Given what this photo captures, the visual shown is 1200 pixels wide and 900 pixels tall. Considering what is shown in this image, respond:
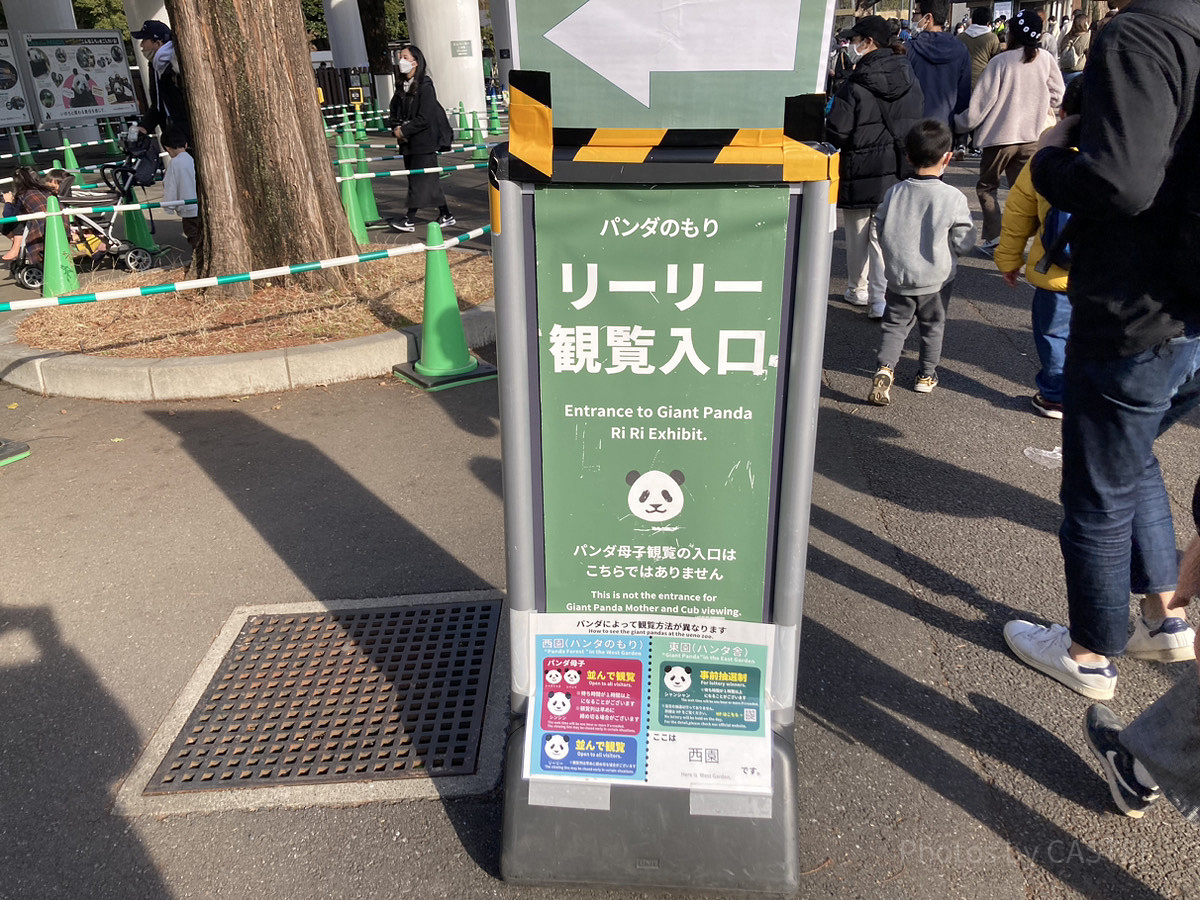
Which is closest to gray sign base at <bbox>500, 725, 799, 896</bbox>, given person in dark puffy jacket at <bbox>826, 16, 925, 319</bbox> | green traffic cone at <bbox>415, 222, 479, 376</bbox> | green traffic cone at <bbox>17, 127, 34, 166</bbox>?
green traffic cone at <bbox>415, 222, 479, 376</bbox>

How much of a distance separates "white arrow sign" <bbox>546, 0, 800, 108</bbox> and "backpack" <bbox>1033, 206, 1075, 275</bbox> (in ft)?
4.65

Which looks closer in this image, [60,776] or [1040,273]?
[60,776]

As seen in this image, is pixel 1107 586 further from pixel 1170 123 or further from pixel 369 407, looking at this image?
Answer: pixel 369 407

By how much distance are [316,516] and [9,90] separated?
18.7 meters

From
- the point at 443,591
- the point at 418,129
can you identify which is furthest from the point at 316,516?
the point at 418,129

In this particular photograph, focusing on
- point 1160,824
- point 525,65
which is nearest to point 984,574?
point 1160,824

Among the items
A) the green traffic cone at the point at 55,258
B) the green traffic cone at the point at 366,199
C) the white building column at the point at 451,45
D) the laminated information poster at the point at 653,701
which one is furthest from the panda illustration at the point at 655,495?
the white building column at the point at 451,45

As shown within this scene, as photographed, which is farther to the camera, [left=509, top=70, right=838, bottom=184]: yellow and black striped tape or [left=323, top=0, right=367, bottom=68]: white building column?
[left=323, top=0, right=367, bottom=68]: white building column

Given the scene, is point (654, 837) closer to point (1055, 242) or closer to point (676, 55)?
point (676, 55)

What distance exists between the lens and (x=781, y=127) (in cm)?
187

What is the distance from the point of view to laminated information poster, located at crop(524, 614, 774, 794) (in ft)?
7.59

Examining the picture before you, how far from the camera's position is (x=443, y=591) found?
3709 mm

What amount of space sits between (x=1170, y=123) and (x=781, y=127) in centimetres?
115

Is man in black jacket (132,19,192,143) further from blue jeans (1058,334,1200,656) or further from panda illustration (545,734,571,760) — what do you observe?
blue jeans (1058,334,1200,656)
